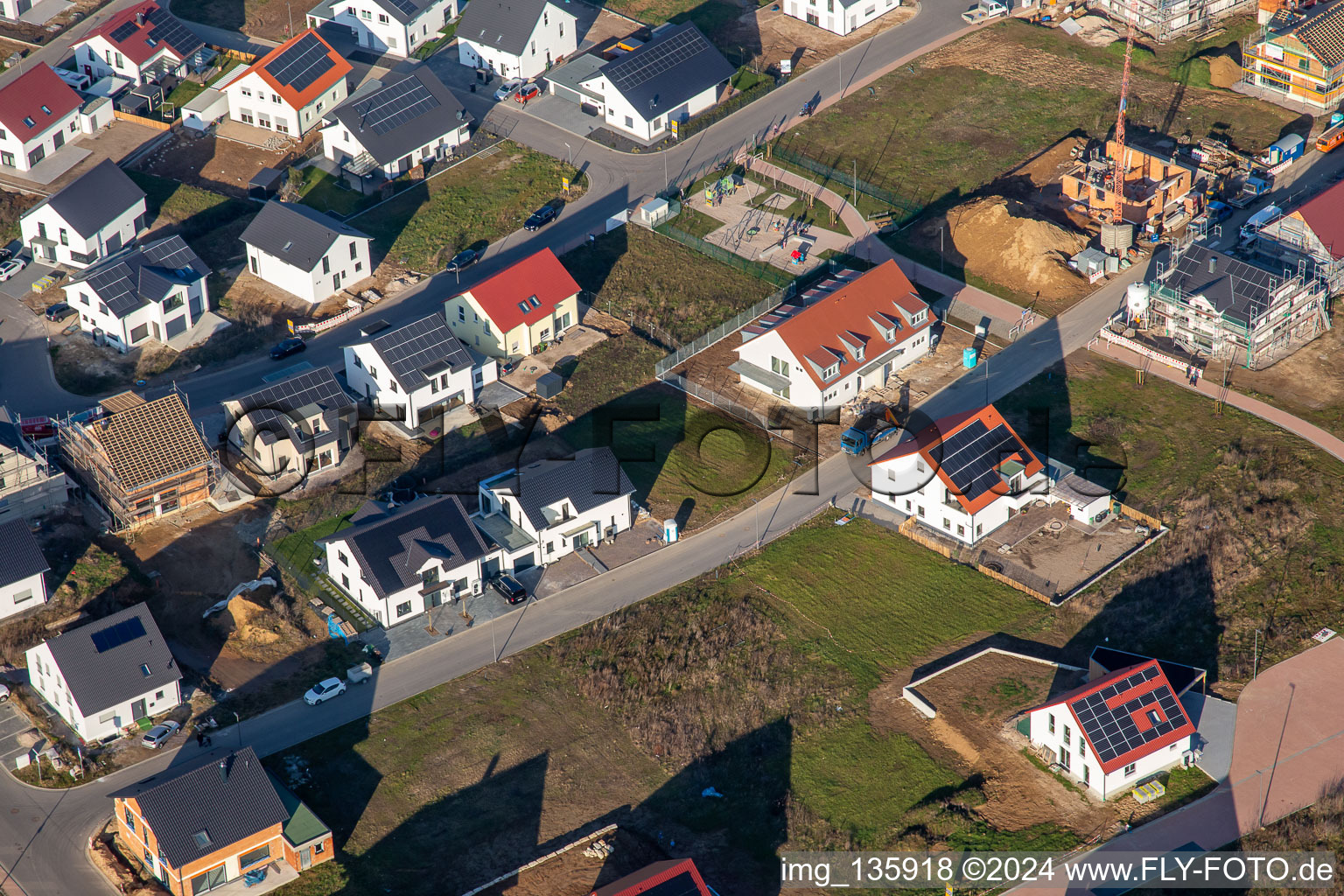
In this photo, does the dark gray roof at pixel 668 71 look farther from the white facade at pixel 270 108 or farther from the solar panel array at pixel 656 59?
the white facade at pixel 270 108

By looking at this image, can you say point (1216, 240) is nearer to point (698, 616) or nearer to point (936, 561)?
point (936, 561)

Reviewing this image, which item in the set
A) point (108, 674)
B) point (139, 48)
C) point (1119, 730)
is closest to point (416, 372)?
point (108, 674)

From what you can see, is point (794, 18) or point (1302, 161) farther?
point (794, 18)

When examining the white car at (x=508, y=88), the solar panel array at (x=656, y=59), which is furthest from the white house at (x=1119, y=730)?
the white car at (x=508, y=88)

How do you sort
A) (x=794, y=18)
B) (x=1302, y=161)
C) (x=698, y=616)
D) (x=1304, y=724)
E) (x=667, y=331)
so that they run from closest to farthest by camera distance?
(x=1304, y=724), (x=698, y=616), (x=667, y=331), (x=1302, y=161), (x=794, y=18)

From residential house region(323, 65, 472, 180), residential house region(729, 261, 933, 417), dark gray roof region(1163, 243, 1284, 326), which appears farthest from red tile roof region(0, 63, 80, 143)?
dark gray roof region(1163, 243, 1284, 326)

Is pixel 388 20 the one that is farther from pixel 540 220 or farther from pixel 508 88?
pixel 540 220

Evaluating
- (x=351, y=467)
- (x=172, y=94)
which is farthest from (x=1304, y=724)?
(x=172, y=94)

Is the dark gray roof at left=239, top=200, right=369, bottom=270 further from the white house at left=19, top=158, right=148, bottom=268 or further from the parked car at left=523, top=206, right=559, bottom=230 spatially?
the parked car at left=523, top=206, right=559, bottom=230
